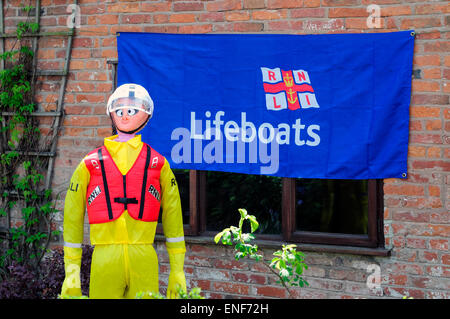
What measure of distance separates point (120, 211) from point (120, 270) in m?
0.34

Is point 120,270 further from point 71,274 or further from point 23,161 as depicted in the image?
point 23,161

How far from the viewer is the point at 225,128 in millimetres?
4031

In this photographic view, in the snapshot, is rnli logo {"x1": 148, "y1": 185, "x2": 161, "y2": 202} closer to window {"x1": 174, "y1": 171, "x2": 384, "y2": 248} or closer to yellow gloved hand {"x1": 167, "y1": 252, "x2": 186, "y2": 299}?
yellow gloved hand {"x1": 167, "y1": 252, "x2": 186, "y2": 299}

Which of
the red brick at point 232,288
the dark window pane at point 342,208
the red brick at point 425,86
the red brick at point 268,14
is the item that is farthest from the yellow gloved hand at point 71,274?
the dark window pane at point 342,208

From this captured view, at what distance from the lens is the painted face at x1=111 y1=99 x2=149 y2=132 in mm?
2957

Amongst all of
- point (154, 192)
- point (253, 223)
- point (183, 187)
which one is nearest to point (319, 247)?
point (253, 223)

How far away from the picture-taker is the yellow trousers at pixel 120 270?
9.38ft

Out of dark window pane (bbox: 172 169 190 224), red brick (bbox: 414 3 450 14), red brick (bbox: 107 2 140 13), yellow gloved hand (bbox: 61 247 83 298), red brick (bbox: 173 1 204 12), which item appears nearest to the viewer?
yellow gloved hand (bbox: 61 247 83 298)

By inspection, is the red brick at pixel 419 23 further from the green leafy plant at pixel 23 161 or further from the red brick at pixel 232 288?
the green leafy plant at pixel 23 161

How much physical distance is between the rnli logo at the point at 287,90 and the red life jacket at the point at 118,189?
1393 millimetres

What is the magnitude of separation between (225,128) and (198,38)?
2.60 ft

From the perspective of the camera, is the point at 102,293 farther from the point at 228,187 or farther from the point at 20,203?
the point at 228,187

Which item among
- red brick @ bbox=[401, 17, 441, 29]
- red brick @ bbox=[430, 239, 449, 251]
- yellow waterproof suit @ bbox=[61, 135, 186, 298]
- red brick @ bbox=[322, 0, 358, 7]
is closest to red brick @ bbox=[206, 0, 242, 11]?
red brick @ bbox=[322, 0, 358, 7]

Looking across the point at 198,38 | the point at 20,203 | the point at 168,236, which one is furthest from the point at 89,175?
the point at 20,203
